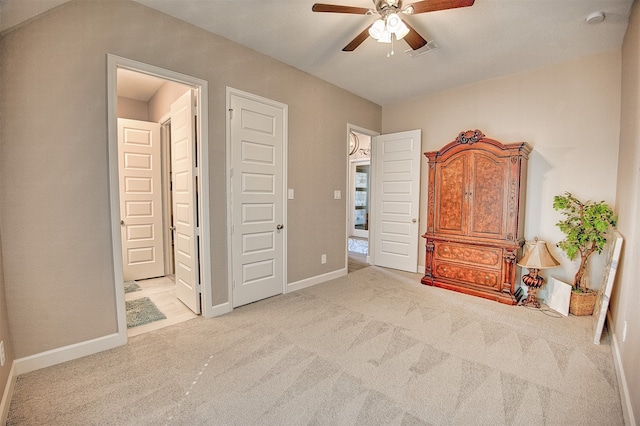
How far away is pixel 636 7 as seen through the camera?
7.18 feet

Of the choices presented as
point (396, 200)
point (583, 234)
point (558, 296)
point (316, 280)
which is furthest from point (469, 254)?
point (316, 280)

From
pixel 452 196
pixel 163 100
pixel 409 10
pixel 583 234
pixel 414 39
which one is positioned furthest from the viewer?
pixel 163 100

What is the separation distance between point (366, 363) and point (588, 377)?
1504mm

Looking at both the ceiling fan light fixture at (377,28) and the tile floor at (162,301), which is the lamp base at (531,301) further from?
the tile floor at (162,301)

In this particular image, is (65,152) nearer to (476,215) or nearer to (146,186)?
(146,186)

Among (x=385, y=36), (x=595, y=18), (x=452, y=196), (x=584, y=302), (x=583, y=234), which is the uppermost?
(x=595, y=18)

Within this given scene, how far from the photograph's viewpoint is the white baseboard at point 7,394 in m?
1.52

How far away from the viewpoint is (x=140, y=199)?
13.3 feet

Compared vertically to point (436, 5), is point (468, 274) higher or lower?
lower

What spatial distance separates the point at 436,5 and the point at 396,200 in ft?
9.74

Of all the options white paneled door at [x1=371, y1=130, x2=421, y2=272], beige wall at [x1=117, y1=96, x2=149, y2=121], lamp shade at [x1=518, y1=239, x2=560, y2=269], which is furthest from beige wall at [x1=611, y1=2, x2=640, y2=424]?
beige wall at [x1=117, y1=96, x2=149, y2=121]

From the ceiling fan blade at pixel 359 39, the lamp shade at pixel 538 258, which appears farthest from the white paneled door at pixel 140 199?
the lamp shade at pixel 538 258

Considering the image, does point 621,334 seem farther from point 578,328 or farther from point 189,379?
point 189,379

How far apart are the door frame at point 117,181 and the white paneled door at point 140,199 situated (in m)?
1.82
